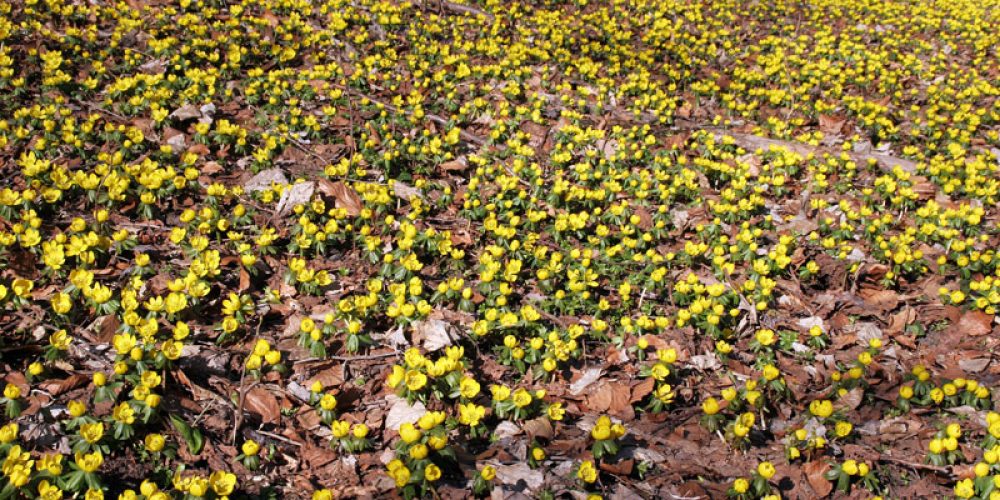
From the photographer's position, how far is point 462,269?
16.7 feet

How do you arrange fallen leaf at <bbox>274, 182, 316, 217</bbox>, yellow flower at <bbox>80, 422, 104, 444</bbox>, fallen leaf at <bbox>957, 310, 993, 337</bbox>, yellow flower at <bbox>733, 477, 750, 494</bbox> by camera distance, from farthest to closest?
fallen leaf at <bbox>274, 182, 316, 217</bbox> → fallen leaf at <bbox>957, 310, 993, 337</bbox> → yellow flower at <bbox>733, 477, 750, 494</bbox> → yellow flower at <bbox>80, 422, 104, 444</bbox>

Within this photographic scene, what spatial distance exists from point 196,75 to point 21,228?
10.2ft

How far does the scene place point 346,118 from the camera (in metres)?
6.97

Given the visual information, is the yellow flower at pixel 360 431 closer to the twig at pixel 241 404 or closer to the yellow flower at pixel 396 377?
the yellow flower at pixel 396 377

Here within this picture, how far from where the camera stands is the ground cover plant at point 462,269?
342 cm

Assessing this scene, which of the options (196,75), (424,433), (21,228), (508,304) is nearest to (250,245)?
(21,228)

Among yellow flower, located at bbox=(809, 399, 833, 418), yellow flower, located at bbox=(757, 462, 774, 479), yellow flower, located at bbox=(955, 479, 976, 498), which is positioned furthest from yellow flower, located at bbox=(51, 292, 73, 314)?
yellow flower, located at bbox=(955, 479, 976, 498)

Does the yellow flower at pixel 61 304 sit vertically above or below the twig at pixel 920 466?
above

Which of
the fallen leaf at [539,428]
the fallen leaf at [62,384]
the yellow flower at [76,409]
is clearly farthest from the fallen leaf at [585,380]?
the fallen leaf at [62,384]

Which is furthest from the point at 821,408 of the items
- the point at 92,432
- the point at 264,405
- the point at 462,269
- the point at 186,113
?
the point at 186,113

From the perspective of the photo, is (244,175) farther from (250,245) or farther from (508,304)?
(508,304)

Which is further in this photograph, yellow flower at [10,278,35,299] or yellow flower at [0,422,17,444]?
yellow flower at [10,278,35,299]

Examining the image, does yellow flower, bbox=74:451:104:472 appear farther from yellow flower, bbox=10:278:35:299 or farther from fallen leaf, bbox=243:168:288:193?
fallen leaf, bbox=243:168:288:193

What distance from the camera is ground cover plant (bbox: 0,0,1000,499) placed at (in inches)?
135
